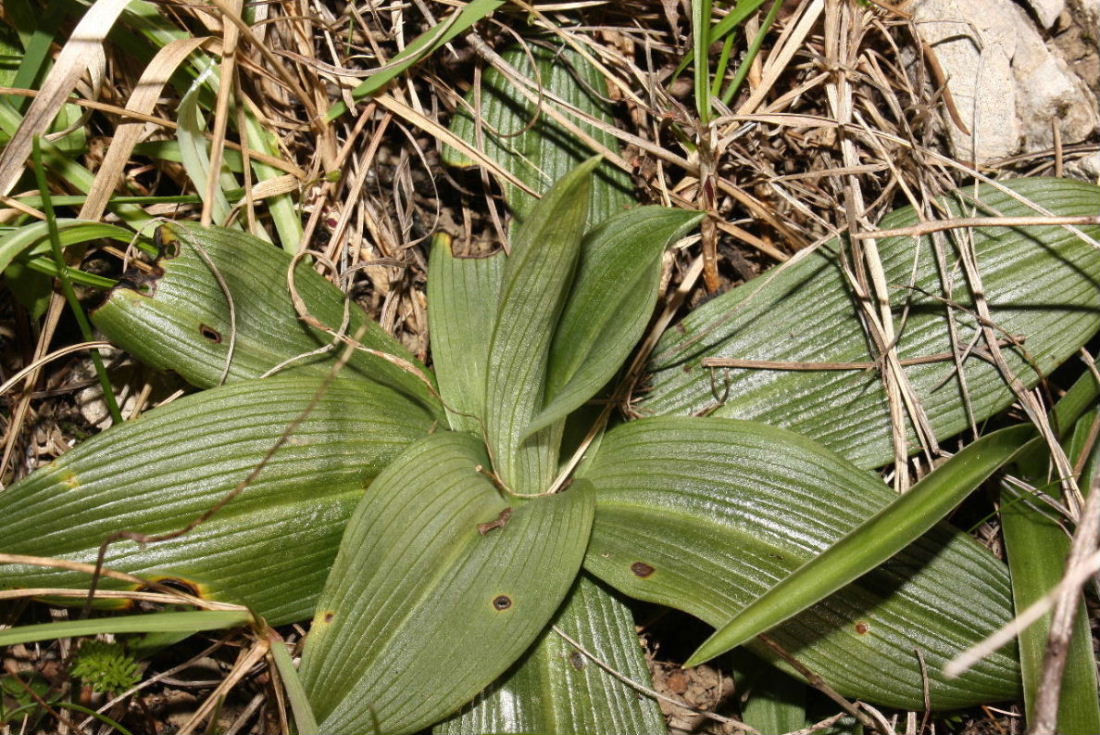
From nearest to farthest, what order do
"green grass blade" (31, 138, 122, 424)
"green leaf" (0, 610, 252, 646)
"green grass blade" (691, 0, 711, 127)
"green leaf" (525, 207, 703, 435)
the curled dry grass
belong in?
"green leaf" (0, 610, 252, 646) → "green leaf" (525, 207, 703, 435) → "green grass blade" (31, 138, 122, 424) → "green grass blade" (691, 0, 711, 127) → the curled dry grass

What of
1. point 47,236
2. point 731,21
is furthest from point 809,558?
point 47,236

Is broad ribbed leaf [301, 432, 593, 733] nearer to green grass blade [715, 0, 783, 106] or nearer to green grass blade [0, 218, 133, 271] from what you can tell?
green grass blade [0, 218, 133, 271]

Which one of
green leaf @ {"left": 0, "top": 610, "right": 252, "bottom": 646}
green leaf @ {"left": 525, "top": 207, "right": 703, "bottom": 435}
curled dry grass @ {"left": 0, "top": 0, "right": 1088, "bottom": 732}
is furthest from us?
curled dry grass @ {"left": 0, "top": 0, "right": 1088, "bottom": 732}

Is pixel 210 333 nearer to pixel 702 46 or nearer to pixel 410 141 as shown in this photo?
pixel 410 141

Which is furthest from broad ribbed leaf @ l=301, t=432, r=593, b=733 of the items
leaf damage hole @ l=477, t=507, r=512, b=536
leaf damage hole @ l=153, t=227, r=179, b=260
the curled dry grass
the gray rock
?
the gray rock

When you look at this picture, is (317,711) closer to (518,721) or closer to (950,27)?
(518,721)
